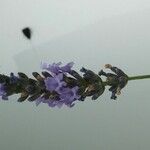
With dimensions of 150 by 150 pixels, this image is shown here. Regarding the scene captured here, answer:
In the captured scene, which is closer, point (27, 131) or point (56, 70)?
point (56, 70)

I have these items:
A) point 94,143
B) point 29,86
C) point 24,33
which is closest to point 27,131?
point 94,143

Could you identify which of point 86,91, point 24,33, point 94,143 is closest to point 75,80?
point 86,91

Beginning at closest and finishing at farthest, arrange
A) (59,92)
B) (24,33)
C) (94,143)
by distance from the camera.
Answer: (59,92) < (24,33) < (94,143)

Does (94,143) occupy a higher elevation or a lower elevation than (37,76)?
lower

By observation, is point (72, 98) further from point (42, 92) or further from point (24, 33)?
point (24, 33)

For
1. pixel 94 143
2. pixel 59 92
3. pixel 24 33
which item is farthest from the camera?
pixel 94 143

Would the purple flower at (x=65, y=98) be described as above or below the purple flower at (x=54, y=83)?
below

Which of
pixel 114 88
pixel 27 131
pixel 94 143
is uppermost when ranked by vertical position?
pixel 114 88

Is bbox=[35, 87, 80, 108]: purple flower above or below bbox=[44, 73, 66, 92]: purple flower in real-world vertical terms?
below
